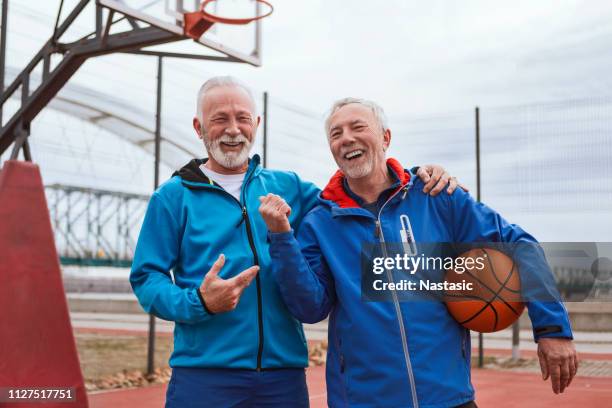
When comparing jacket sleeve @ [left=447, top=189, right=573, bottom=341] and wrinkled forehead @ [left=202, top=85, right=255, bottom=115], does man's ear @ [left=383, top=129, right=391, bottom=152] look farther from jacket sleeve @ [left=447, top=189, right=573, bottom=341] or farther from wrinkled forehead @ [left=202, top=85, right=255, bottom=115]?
wrinkled forehead @ [left=202, top=85, right=255, bottom=115]

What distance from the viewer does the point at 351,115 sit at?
Answer: 255 cm

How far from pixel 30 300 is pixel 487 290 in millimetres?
2353

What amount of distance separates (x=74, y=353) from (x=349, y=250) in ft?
6.29

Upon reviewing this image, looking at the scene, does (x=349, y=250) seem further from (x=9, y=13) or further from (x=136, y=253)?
(x=9, y=13)

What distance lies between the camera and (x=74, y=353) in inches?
141

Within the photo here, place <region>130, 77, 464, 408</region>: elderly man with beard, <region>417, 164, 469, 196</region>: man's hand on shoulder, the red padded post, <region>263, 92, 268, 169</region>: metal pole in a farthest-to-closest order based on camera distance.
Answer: <region>263, 92, 268, 169</region>: metal pole
the red padded post
<region>417, 164, 469, 196</region>: man's hand on shoulder
<region>130, 77, 464, 408</region>: elderly man with beard

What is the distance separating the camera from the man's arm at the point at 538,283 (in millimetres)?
2205

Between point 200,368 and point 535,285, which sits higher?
point 535,285

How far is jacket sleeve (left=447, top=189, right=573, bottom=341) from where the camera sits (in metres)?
2.23

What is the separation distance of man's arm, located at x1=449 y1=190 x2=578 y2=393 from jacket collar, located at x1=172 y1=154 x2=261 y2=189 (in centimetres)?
76

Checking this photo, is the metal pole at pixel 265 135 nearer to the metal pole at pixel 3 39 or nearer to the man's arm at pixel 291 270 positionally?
the metal pole at pixel 3 39

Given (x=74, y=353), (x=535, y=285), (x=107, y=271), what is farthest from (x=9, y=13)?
(x=107, y=271)

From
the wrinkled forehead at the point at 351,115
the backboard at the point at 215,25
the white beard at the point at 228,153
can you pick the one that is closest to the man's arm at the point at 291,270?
the white beard at the point at 228,153

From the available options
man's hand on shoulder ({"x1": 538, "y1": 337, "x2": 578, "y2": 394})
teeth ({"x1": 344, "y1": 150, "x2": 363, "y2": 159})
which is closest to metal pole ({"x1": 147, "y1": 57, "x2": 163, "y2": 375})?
teeth ({"x1": 344, "y1": 150, "x2": 363, "y2": 159})
